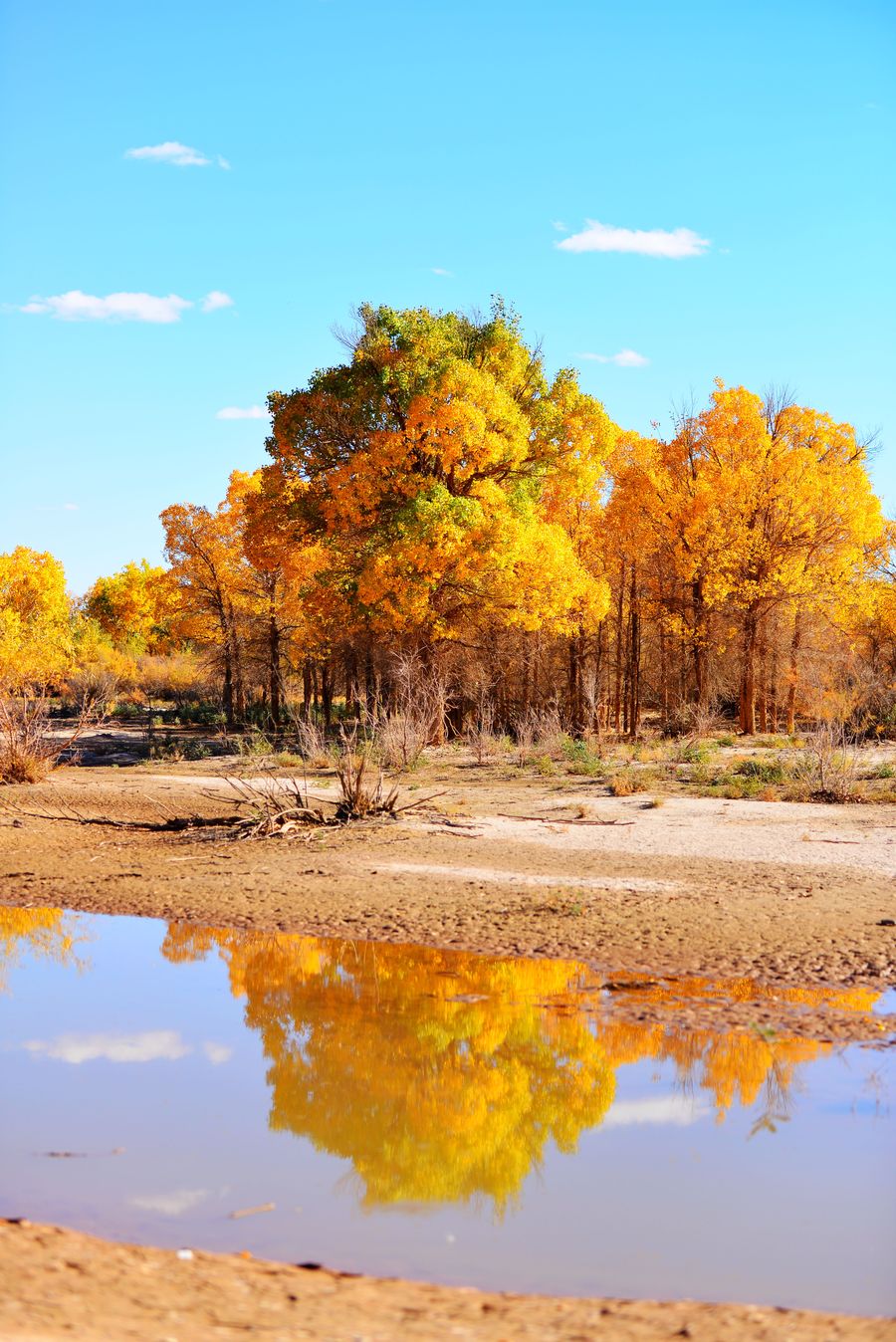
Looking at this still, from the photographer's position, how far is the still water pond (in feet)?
15.4

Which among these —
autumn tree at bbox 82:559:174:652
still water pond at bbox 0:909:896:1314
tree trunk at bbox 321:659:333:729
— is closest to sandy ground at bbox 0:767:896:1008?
still water pond at bbox 0:909:896:1314

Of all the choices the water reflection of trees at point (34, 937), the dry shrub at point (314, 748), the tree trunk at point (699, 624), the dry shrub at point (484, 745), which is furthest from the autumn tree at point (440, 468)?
the water reflection of trees at point (34, 937)

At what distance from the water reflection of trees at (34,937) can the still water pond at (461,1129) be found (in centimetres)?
59

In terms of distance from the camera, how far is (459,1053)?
7.09 meters

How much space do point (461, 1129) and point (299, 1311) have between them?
6.95ft

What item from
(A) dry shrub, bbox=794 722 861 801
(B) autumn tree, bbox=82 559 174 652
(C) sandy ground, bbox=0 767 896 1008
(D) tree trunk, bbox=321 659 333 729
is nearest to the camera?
(C) sandy ground, bbox=0 767 896 1008

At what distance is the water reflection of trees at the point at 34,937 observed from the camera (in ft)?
31.4

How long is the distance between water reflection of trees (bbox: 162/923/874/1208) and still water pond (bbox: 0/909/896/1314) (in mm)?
20

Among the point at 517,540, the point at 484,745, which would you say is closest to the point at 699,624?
the point at 517,540

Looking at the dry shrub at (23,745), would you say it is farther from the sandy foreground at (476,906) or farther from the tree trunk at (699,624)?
the tree trunk at (699,624)

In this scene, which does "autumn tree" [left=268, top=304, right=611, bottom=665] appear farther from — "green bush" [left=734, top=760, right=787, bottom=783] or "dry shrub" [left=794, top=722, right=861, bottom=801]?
"dry shrub" [left=794, top=722, right=861, bottom=801]

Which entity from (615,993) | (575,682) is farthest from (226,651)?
(615,993)

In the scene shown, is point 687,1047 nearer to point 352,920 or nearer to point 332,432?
point 352,920

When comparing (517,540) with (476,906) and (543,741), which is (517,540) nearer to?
(543,741)
